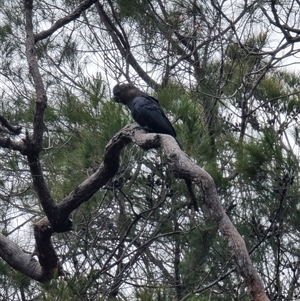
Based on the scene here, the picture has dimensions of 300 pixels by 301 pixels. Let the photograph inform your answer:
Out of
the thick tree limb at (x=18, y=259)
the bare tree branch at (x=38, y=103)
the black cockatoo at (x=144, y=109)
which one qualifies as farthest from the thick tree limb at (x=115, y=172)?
the black cockatoo at (x=144, y=109)

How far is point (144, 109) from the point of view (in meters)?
3.57

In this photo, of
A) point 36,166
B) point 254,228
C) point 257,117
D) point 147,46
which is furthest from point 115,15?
point 36,166

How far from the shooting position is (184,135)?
3809mm

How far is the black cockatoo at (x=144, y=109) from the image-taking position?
3.47 meters

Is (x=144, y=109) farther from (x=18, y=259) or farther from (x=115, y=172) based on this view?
(x=18, y=259)

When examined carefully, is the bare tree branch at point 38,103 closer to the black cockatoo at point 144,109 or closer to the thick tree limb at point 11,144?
the thick tree limb at point 11,144

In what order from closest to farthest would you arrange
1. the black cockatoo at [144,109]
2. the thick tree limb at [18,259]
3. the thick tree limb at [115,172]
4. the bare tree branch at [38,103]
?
the thick tree limb at [115,172], the bare tree branch at [38,103], the thick tree limb at [18,259], the black cockatoo at [144,109]

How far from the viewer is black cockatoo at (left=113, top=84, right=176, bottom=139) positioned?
3473mm

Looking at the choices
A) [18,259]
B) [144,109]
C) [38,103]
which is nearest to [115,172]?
[38,103]

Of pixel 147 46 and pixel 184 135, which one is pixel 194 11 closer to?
pixel 147 46

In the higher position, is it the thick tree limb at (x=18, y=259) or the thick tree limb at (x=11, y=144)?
the thick tree limb at (x=11, y=144)

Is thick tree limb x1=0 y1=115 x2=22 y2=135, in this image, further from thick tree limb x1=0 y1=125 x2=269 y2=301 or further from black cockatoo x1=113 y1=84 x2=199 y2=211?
black cockatoo x1=113 y1=84 x2=199 y2=211

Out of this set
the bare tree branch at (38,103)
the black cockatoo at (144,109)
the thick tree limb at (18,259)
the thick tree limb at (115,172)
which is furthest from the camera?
the black cockatoo at (144,109)

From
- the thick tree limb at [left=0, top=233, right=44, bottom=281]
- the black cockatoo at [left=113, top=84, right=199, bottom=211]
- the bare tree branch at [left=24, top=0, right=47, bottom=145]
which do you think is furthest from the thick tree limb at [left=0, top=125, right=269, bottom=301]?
the black cockatoo at [left=113, top=84, right=199, bottom=211]
